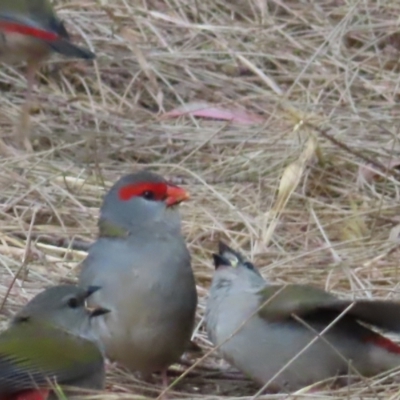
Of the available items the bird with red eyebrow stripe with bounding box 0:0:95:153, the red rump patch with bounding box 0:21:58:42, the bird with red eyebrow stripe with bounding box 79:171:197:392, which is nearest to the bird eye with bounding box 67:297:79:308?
the bird with red eyebrow stripe with bounding box 79:171:197:392

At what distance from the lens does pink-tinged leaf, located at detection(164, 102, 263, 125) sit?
6664 millimetres

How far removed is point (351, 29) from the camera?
750cm

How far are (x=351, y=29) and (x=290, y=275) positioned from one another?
284 cm

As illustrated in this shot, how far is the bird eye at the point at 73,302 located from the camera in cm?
395

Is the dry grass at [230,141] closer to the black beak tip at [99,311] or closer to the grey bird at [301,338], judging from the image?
the grey bird at [301,338]

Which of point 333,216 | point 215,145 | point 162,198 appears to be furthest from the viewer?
point 215,145

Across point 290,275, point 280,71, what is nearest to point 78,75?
point 280,71

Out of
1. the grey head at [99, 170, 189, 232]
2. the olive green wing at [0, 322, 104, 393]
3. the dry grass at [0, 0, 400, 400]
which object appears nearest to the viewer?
the olive green wing at [0, 322, 104, 393]

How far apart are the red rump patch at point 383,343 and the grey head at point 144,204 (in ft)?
2.49

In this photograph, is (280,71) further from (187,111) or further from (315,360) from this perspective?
(315,360)

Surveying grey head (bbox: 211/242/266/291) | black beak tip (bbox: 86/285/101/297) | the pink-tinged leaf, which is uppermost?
black beak tip (bbox: 86/285/101/297)

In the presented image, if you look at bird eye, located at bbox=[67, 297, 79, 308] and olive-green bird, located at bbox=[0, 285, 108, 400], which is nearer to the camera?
olive-green bird, located at bbox=[0, 285, 108, 400]

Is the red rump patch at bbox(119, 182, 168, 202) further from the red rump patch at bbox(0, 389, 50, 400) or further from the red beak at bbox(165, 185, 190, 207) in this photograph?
the red rump patch at bbox(0, 389, 50, 400)

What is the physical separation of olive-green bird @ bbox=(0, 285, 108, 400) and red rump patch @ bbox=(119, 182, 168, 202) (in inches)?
16.3
